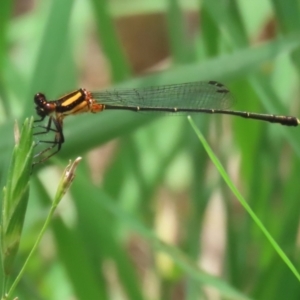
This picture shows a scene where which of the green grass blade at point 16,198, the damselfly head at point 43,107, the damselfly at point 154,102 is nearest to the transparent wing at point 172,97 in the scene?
the damselfly at point 154,102

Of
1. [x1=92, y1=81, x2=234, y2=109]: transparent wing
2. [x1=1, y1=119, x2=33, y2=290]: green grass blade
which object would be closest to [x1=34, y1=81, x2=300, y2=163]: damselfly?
[x1=92, y1=81, x2=234, y2=109]: transparent wing

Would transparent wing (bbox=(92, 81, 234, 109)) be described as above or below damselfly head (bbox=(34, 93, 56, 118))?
below

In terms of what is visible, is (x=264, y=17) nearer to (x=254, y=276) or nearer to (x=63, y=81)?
(x=63, y=81)

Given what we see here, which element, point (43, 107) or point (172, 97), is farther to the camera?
point (172, 97)

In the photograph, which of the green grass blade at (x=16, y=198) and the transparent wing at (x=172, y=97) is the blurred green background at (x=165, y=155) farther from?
the green grass blade at (x=16, y=198)

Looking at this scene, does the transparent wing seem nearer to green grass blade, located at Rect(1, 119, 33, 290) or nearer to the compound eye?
the compound eye

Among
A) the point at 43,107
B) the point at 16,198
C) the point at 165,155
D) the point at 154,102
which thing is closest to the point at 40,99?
the point at 43,107

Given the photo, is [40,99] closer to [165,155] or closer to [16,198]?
[16,198]
